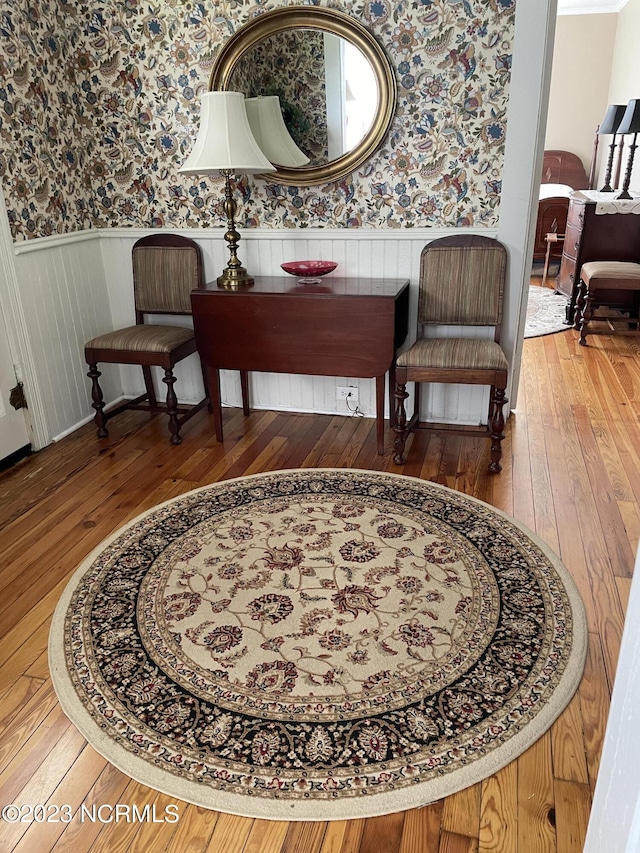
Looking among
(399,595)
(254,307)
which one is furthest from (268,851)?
(254,307)

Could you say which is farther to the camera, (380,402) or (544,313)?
(544,313)

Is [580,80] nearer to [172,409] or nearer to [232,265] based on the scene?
[232,265]

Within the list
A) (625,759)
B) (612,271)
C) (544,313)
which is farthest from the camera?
(544,313)

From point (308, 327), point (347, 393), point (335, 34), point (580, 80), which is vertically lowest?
point (347, 393)

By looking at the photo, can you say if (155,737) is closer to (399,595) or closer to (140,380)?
(399,595)

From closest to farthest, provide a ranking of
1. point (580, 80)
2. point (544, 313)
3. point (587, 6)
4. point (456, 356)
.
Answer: point (456, 356) → point (544, 313) → point (587, 6) → point (580, 80)

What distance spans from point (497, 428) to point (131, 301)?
6.73ft

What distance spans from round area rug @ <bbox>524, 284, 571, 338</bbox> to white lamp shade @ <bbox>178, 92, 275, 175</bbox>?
8.19 ft

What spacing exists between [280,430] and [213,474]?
1.78 feet

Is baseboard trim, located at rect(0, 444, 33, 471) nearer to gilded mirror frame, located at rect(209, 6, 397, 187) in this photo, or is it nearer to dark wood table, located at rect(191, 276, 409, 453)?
dark wood table, located at rect(191, 276, 409, 453)

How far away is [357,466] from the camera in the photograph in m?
2.84

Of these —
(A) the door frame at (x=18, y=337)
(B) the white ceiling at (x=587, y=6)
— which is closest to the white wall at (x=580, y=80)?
(B) the white ceiling at (x=587, y=6)

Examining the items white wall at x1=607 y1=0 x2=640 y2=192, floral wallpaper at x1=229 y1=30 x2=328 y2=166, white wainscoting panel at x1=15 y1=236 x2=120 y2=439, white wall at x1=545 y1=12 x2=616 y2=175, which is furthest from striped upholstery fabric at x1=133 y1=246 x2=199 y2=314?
white wall at x1=545 y1=12 x2=616 y2=175

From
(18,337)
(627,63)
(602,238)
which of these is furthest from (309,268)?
(627,63)
